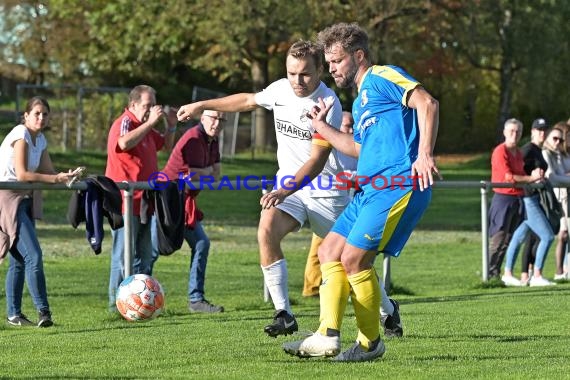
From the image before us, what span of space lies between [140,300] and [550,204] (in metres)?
6.32

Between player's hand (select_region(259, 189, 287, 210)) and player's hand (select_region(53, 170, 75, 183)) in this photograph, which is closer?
player's hand (select_region(259, 189, 287, 210))

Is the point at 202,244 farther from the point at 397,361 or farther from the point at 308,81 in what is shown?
the point at 397,361

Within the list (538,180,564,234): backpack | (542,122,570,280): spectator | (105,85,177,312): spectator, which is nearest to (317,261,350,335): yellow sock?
(105,85,177,312): spectator

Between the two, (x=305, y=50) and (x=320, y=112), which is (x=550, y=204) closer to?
(x=305, y=50)

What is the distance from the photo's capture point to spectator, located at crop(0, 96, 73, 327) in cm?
1130

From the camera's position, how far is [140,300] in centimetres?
1132

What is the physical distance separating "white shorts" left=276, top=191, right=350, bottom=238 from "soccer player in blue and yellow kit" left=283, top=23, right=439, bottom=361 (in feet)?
3.66

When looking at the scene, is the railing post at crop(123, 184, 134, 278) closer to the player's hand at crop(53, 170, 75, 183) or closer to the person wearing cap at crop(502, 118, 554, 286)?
the player's hand at crop(53, 170, 75, 183)

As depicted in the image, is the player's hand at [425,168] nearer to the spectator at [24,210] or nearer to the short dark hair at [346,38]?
the short dark hair at [346,38]

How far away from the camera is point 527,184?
51.4 ft

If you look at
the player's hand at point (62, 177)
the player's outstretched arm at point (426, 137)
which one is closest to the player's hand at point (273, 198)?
the player's outstretched arm at point (426, 137)

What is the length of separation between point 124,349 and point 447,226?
1938cm

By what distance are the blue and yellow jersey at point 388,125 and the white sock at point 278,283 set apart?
1.53 m

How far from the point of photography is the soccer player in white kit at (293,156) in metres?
9.62
